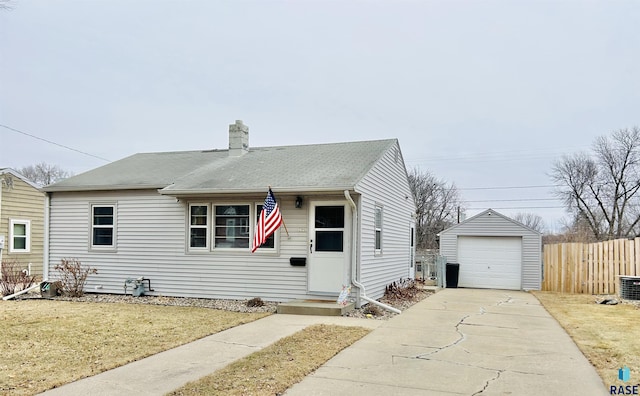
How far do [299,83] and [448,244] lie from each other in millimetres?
8421

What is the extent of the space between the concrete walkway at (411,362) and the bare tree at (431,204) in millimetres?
28810

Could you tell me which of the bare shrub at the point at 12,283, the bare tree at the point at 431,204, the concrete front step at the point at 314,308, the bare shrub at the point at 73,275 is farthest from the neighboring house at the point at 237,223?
the bare tree at the point at 431,204

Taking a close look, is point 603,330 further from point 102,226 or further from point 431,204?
point 431,204

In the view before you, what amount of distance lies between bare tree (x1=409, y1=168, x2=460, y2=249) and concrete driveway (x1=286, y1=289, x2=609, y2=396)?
93.1ft

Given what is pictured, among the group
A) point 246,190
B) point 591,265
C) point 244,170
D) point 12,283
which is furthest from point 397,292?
point 12,283

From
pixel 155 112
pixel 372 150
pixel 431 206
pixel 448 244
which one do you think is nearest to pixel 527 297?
pixel 448 244

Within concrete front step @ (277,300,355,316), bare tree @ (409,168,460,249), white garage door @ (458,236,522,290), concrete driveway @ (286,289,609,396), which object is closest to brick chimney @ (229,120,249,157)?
concrete front step @ (277,300,355,316)

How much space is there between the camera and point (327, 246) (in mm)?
11094

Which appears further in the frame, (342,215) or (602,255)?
(602,255)

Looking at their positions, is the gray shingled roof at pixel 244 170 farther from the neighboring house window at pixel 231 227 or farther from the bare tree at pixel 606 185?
the bare tree at pixel 606 185

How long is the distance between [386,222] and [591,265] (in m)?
7.59

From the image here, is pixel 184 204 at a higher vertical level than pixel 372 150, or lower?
lower

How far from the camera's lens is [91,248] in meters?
13.2

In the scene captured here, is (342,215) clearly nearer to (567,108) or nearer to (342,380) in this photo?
(342,380)
